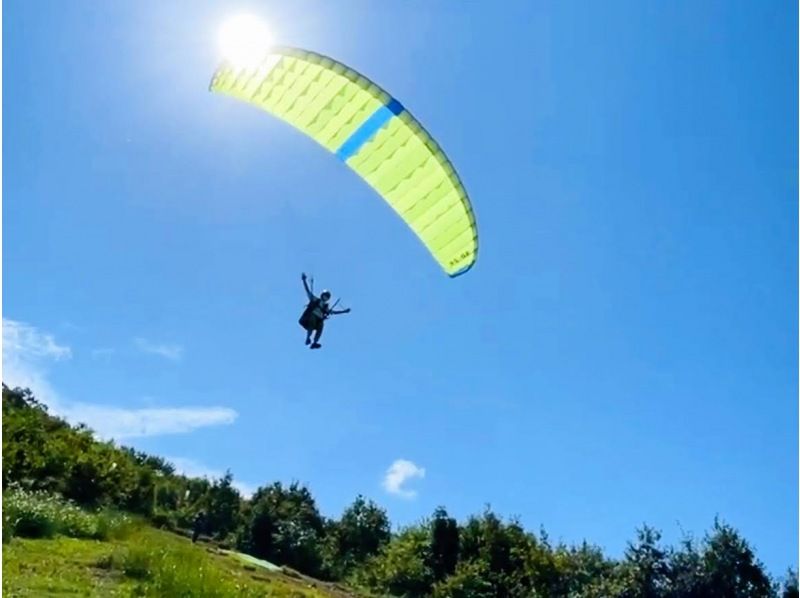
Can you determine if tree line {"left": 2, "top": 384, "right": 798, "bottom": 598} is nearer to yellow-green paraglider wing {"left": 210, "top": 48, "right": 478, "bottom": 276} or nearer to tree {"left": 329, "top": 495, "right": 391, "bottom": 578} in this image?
tree {"left": 329, "top": 495, "right": 391, "bottom": 578}

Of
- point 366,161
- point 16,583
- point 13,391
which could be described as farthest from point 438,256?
point 13,391

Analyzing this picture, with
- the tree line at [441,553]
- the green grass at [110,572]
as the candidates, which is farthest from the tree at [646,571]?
the green grass at [110,572]

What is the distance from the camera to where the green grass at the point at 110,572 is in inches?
468

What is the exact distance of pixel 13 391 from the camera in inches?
1955

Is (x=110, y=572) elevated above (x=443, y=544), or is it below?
below

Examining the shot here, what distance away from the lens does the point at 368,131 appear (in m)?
8.83

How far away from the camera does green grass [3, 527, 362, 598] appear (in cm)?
1190

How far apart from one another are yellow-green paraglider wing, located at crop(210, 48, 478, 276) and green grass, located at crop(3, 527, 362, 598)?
20.9 ft

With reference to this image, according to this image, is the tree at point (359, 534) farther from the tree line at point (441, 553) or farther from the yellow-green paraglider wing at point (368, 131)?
the yellow-green paraglider wing at point (368, 131)

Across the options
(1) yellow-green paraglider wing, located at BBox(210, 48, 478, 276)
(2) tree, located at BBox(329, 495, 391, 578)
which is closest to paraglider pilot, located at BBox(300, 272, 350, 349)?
(1) yellow-green paraglider wing, located at BBox(210, 48, 478, 276)

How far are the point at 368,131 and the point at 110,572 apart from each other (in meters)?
8.40

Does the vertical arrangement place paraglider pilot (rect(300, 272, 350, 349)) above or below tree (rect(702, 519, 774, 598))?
below

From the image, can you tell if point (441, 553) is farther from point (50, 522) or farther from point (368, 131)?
point (368, 131)

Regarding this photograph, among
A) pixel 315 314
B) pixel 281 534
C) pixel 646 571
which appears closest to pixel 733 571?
pixel 646 571
